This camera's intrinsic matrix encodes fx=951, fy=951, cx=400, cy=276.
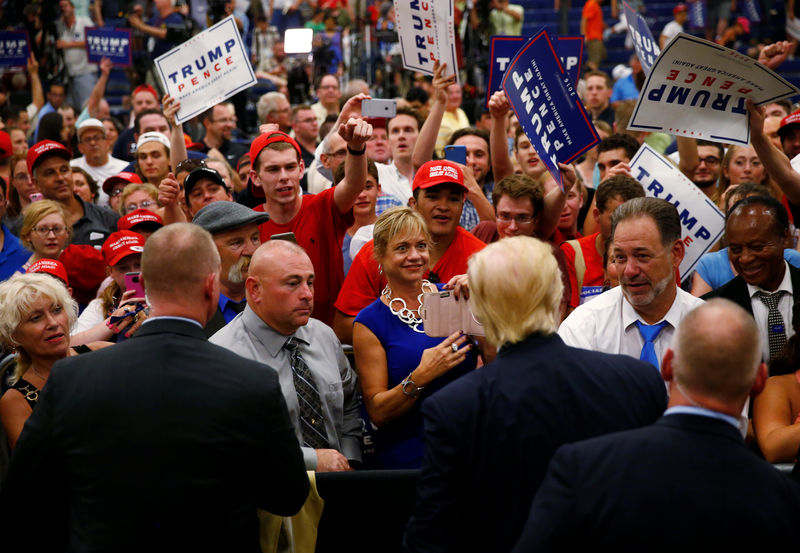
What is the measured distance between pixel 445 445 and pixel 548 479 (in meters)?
0.38

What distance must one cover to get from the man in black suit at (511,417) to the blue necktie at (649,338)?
117cm

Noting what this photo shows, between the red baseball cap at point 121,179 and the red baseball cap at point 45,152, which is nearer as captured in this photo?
the red baseball cap at point 45,152

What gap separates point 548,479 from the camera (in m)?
2.37

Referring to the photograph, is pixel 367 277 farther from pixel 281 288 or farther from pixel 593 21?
pixel 593 21

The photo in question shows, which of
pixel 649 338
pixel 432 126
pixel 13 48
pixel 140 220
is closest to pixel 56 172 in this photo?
pixel 140 220

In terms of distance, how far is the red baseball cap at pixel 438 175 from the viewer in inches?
202

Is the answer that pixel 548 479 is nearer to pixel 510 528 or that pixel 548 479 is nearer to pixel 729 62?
pixel 510 528

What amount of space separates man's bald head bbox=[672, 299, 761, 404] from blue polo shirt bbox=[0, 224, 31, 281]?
15.3 ft

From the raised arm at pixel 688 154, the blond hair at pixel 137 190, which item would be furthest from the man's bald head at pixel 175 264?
the raised arm at pixel 688 154

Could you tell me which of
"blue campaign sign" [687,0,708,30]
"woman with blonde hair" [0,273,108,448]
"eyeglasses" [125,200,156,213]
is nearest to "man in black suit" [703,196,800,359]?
"woman with blonde hair" [0,273,108,448]

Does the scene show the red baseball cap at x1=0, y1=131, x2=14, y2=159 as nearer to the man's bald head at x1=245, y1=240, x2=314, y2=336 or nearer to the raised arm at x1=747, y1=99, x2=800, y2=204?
the man's bald head at x1=245, y1=240, x2=314, y2=336

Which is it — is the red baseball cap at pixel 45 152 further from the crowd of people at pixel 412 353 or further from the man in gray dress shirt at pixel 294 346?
the man in gray dress shirt at pixel 294 346

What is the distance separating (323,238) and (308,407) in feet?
5.13

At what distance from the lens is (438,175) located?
5.16m
